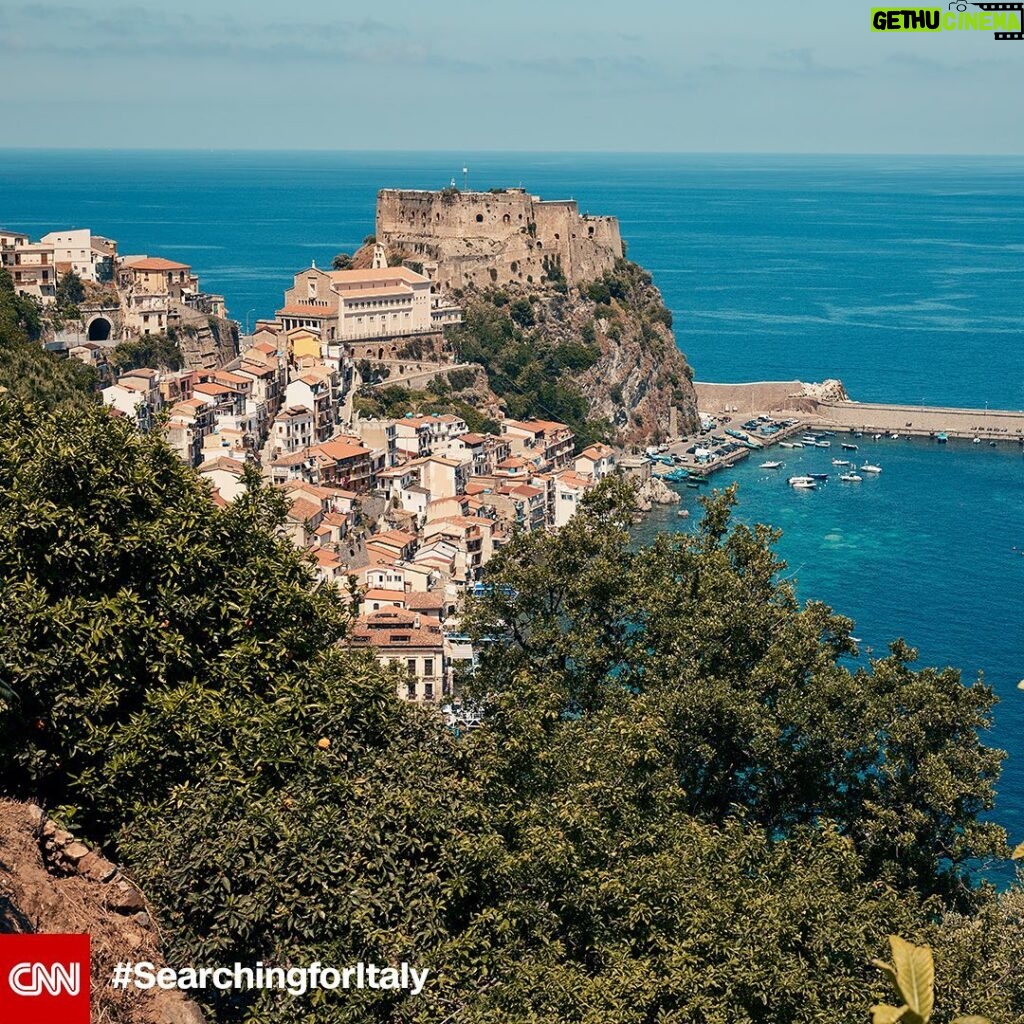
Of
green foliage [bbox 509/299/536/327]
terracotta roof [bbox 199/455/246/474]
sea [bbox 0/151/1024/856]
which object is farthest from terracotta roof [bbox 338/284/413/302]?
terracotta roof [bbox 199/455/246/474]

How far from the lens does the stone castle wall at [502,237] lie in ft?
237

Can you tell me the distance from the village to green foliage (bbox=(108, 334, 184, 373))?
708mm

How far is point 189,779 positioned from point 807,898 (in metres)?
4.63

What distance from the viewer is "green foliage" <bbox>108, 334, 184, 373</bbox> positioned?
2168 inches

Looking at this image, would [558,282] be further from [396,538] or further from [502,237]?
[396,538]

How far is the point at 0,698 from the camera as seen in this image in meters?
9.87

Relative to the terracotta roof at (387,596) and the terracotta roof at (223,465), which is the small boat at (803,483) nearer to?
the terracotta roof at (223,465)

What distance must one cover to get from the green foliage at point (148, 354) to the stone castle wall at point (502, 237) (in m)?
17.4

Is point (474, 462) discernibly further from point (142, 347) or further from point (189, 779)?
point (189, 779)

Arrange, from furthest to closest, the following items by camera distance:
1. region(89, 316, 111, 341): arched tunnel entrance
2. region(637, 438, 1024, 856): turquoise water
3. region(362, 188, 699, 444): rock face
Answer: region(362, 188, 699, 444): rock face, region(89, 316, 111, 341): arched tunnel entrance, region(637, 438, 1024, 856): turquoise water

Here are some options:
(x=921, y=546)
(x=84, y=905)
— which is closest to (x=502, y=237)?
(x=921, y=546)

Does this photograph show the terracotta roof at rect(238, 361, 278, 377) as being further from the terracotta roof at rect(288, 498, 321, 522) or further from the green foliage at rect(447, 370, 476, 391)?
the green foliage at rect(447, 370, 476, 391)

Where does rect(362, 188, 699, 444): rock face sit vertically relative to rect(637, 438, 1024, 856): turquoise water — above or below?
above

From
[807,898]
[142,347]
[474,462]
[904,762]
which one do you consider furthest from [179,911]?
[142,347]
